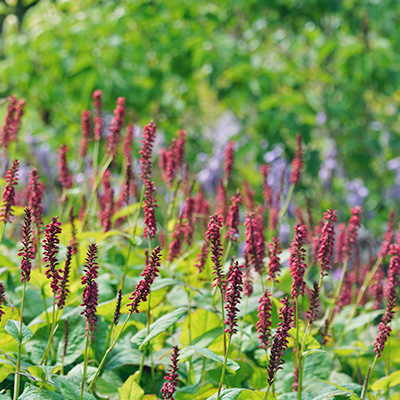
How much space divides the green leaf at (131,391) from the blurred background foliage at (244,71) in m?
3.18

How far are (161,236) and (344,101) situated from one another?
2802 mm

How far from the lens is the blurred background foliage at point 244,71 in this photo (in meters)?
4.70

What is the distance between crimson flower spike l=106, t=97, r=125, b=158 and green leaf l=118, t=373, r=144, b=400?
0.97 metres

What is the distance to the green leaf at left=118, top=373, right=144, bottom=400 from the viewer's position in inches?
57.9

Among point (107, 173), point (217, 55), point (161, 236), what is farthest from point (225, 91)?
point (107, 173)

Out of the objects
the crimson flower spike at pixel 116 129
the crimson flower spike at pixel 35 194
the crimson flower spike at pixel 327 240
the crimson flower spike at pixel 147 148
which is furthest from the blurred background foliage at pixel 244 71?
the crimson flower spike at pixel 327 240

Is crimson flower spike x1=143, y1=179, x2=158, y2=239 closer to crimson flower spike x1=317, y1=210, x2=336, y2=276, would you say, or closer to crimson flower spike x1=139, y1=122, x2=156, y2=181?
crimson flower spike x1=139, y1=122, x2=156, y2=181

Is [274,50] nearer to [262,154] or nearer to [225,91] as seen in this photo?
[225,91]

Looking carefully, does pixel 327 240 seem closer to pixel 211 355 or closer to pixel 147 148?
pixel 211 355

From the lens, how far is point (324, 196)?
589 cm

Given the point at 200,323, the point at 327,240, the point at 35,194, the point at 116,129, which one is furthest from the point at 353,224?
the point at 35,194

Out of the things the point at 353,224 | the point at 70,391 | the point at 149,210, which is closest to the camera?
the point at 70,391

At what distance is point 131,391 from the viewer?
4.86 feet

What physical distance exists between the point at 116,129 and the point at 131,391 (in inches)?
40.1
